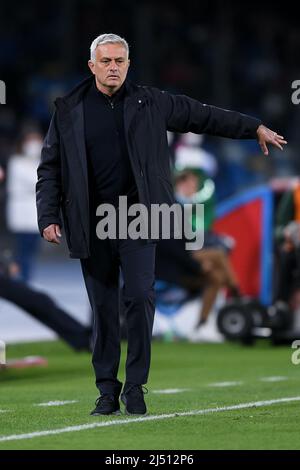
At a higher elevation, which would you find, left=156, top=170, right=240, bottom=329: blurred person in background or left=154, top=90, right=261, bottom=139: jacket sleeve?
left=154, top=90, right=261, bottom=139: jacket sleeve

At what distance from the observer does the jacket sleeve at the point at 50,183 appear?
7539 millimetres

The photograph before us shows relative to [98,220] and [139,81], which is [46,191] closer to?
[98,220]

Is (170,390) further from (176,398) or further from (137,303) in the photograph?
(137,303)

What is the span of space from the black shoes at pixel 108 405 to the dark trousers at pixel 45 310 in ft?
13.1

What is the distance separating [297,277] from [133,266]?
6.78 metres

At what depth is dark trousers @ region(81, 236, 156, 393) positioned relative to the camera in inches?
294

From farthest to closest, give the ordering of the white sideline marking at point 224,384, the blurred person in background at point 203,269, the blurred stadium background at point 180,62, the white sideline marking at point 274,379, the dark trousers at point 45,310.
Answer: the blurred stadium background at point 180,62 → the blurred person in background at point 203,269 → the dark trousers at point 45,310 → the white sideline marking at point 274,379 → the white sideline marking at point 224,384

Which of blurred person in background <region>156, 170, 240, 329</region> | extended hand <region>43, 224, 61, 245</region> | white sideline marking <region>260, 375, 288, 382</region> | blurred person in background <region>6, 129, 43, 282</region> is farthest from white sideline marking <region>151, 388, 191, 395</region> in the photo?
blurred person in background <region>6, 129, 43, 282</region>

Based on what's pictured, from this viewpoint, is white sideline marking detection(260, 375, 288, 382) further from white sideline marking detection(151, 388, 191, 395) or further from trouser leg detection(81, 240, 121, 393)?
trouser leg detection(81, 240, 121, 393)

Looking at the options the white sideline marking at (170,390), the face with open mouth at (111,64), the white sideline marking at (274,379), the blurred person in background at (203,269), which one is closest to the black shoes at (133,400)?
the face with open mouth at (111,64)

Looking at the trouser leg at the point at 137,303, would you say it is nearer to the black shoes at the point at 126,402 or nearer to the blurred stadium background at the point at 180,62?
the black shoes at the point at 126,402

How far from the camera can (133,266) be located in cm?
749

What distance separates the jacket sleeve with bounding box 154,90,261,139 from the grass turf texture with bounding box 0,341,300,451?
1536mm

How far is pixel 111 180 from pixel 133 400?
1.17 metres
